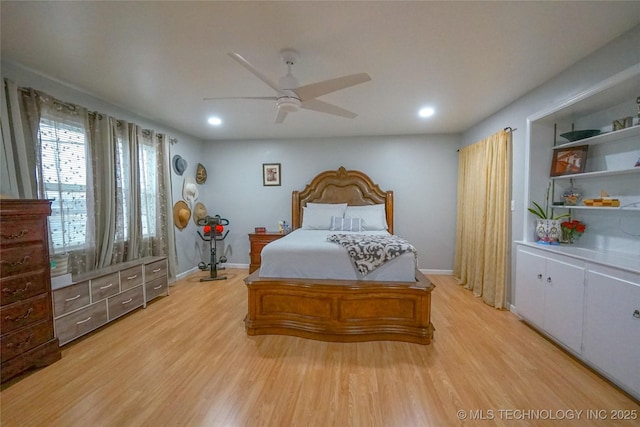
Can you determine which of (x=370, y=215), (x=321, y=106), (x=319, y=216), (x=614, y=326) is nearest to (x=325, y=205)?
(x=319, y=216)

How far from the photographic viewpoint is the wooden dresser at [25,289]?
177cm

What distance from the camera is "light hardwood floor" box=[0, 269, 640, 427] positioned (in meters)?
1.53

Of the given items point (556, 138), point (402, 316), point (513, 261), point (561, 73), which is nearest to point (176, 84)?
point (402, 316)

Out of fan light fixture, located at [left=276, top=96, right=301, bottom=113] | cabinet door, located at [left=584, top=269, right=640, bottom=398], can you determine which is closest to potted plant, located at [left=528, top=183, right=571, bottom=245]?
cabinet door, located at [left=584, top=269, right=640, bottom=398]

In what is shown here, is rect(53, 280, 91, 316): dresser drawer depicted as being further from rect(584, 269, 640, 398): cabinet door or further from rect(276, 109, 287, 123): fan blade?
A: rect(584, 269, 640, 398): cabinet door

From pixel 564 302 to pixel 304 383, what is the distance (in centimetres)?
224

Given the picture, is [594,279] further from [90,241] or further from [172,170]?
[172,170]

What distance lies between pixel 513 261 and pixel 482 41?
241cm

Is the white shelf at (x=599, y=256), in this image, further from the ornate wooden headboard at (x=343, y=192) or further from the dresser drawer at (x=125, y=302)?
the dresser drawer at (x=125, y=302)

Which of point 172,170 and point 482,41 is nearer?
point 482,41

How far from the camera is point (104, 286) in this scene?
259 centimetres

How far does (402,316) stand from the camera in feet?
7.69

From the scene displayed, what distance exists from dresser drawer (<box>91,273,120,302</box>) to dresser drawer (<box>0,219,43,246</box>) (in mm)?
713

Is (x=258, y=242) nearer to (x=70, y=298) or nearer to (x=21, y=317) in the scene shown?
(x=70, y=298)
